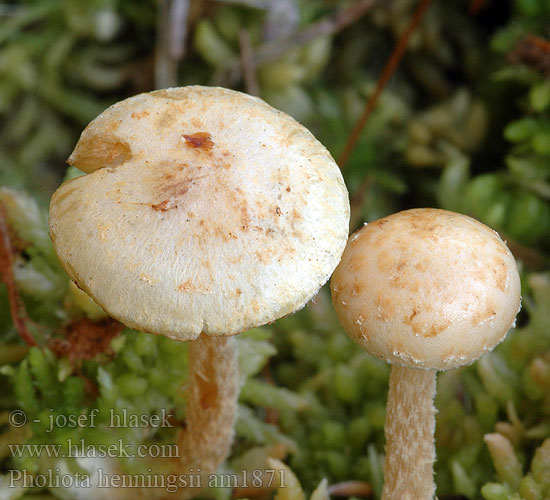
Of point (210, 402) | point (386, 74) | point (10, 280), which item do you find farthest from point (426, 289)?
point (386, 74)

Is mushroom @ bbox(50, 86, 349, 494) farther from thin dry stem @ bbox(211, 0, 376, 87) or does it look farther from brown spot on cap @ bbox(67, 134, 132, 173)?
thin dry stem @ bbox(211, 0, 376, 87)

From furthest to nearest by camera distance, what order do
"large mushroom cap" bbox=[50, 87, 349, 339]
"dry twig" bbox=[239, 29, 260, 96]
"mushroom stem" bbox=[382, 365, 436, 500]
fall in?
"dry twig" bbox=[239, 29, 260, 96] → "mushroom stem" bbox=[382, 365, 436, 500] → "large mushroom cap" bbox=[50, 87, 349, 339]

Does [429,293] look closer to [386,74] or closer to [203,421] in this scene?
[203,421]

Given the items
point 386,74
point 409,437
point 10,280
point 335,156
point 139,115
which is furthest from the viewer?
point 335,156

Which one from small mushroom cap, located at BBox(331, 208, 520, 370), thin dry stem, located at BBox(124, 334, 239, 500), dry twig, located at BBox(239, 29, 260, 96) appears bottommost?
thin dry stem, located at BBox(124, 334, 239, 500)

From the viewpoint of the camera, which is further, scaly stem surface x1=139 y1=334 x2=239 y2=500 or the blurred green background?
the blurred green background

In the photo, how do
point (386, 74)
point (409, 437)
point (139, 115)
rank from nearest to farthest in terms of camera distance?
point (139, 115) < point (409, 437) < point (386, 74)

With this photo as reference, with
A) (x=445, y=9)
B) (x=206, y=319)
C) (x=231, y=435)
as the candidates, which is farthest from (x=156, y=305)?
(x=445, y=9)

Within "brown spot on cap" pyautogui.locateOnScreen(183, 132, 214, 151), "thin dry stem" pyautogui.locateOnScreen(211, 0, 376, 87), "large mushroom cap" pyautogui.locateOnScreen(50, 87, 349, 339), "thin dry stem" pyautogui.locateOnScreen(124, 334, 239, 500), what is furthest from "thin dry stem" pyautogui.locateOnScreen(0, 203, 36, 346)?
"thin dry stem" pyautogui.locateOnScreen(211, 0, 376, 87)
